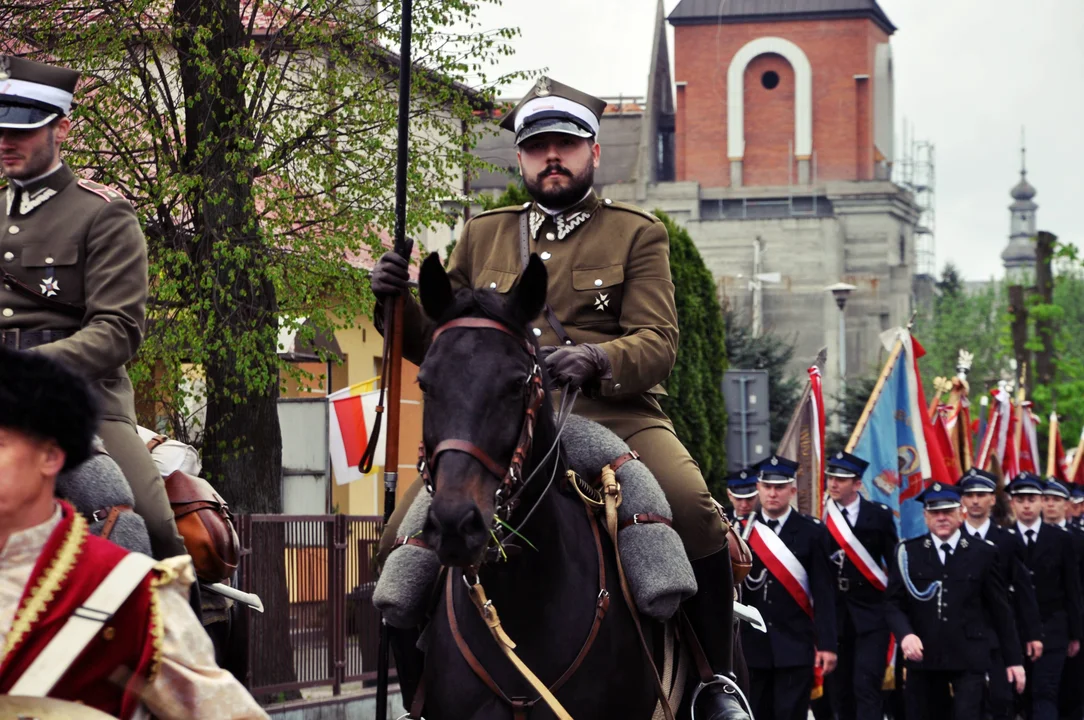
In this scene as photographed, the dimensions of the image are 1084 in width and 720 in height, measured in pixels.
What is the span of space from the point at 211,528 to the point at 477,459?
1875 mm

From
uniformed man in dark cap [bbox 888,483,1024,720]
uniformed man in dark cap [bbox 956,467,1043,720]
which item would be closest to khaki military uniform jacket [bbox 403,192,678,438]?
uniformed man in dark cap [bbox 888,483,1024,720]

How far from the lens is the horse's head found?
576 centimetres

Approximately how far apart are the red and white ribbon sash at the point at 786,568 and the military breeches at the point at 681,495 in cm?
863

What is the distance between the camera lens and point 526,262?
7660 millimetres

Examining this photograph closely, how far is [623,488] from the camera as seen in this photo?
7.18 m

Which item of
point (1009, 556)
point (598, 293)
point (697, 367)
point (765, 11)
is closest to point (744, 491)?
point (1009, 556)

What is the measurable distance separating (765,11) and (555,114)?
325 ft

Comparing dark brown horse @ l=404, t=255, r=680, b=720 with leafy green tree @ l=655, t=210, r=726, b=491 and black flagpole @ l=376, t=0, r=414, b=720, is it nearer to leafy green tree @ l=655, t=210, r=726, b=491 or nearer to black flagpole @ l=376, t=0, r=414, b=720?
black flagpole @ l=376, t=0, r=414, b=720

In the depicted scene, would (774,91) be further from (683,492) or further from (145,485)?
(145,485)

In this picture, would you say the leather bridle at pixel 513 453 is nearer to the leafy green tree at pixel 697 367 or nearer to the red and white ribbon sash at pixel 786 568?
the red and white ribbon sash at pixel 786 568

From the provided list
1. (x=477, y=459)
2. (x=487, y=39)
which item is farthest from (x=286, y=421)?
(x=477, y=459)

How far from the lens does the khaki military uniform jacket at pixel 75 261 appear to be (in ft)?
21.8

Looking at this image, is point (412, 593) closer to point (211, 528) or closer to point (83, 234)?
point (211, 528)

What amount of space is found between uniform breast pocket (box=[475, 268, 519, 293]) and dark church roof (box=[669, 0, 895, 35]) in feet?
322
